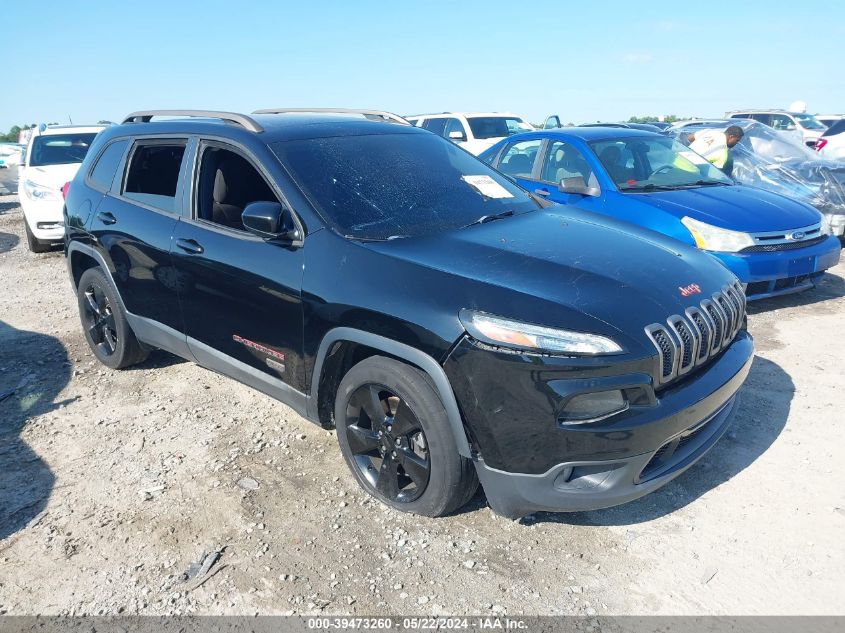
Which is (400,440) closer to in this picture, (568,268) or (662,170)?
(568,268)

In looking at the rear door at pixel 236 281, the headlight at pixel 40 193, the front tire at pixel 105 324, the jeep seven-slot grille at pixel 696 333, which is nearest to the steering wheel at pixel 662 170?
the jeep seven-slot grille at pixel 696 333

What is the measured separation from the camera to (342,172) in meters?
3.36

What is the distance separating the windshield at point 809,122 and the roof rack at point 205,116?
19.3 metres

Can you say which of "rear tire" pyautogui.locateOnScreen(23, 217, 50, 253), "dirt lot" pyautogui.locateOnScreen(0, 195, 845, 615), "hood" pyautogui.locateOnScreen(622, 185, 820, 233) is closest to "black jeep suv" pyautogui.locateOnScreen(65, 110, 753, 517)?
"dirt lot" pyautogui.locateOnScreen(0, 195, 845, 615)

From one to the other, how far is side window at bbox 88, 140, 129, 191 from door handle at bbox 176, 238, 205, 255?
3.83 ft

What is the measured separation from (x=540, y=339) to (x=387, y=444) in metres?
0.95

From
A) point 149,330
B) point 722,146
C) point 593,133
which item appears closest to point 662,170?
point 593,133

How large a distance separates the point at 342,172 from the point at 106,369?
2.78 m

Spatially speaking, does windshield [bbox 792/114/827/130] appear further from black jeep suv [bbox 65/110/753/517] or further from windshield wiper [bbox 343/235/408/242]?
windshield wiper [bbox 343/235/408/242]

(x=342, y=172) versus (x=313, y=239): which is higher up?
(x=342, y=172)

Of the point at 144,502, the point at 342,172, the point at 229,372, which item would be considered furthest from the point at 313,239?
the point at 144,502

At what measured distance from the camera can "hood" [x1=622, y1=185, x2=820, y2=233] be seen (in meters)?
5.38

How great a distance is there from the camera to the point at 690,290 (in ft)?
9.29

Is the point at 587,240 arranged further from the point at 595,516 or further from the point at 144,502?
the point at 144,502
